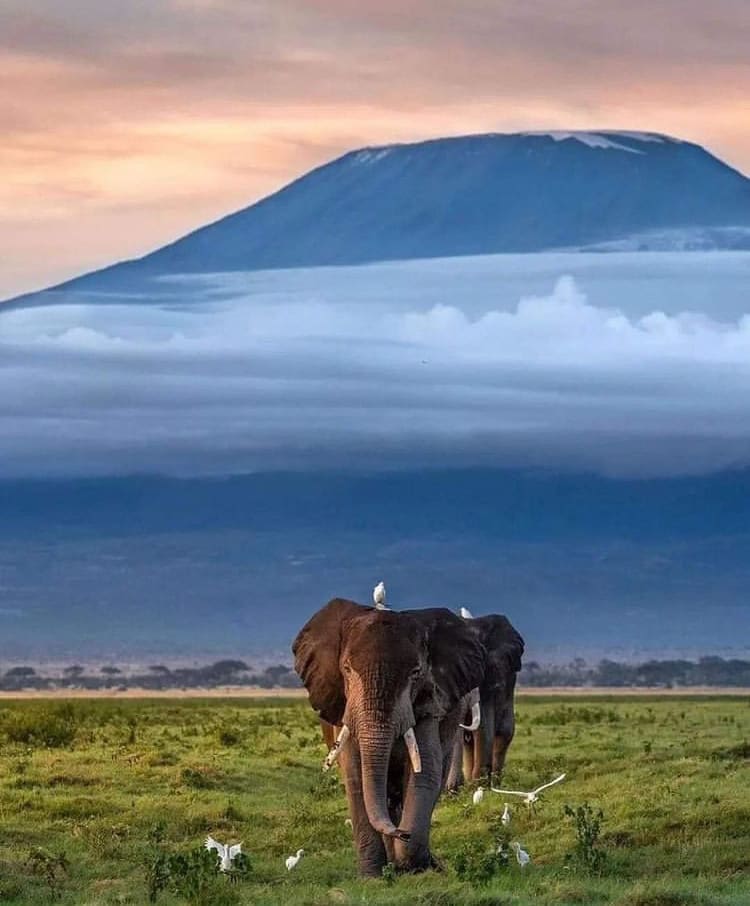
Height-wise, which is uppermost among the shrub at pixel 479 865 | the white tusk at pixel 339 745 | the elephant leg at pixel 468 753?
the white tusk at pixel 339 745

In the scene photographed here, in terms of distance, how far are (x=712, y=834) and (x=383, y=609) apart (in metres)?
4.93

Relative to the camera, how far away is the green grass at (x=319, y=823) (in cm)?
2016

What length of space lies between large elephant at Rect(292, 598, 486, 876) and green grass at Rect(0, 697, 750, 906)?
0.57 metres

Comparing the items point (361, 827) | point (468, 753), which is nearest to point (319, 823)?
point (361, 827)

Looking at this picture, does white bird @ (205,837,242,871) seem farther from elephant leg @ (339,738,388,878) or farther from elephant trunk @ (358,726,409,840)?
elephant trunk @ (358,726,409,840)

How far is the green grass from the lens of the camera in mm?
20156

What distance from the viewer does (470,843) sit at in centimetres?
2444

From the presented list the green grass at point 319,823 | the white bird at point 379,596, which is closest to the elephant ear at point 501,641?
the green grass at point 319,823

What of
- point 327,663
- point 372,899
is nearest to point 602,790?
point 327,663

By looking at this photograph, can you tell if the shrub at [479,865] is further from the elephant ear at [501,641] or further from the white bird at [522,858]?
the elephant ear at [501,641]

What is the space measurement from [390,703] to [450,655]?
1692 mm

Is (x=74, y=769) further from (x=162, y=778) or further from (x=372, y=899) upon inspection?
(x=372, y=899)

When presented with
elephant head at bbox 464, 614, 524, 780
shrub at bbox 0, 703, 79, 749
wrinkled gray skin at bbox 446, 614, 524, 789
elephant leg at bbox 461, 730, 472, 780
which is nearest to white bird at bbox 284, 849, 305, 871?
wrinkled gray skin at bbox 446, 614, 524, 789

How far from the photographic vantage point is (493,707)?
113 ft
